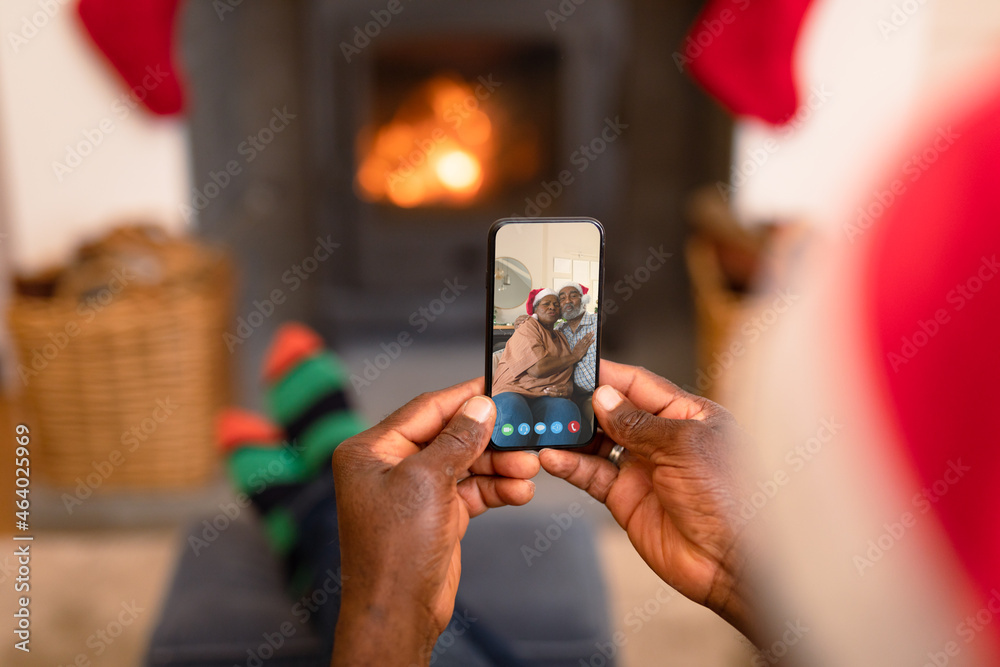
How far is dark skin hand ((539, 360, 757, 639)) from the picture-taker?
458 mm

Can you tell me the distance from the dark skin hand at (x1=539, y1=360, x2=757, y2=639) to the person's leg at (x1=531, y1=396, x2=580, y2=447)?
10 millimetres

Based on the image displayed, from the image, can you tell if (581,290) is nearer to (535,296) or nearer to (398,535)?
(535,296)

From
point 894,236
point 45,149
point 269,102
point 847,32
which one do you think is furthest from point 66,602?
point 847,32

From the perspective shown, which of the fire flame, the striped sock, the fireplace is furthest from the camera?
the fire flame

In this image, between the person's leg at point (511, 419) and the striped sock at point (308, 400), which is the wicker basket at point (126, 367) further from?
the person's leg at point (511, 419)

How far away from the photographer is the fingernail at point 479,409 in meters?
0.50

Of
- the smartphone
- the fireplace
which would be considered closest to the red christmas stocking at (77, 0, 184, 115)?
the fireplace

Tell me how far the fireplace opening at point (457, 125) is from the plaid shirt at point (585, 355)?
1285mm

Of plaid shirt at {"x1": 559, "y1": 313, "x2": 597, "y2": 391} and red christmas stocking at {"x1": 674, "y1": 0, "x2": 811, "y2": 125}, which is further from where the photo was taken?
red christmas stocking at {"x1": 674, "y1": 0, "x2": 811, "y2": 125}

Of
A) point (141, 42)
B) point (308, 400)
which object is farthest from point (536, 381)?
point (141, 42)

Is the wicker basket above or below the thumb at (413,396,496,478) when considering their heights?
below

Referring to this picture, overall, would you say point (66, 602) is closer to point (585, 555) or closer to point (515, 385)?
point (585, 555)

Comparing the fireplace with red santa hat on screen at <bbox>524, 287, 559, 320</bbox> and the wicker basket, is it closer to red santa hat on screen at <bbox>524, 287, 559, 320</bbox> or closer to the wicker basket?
the wicker basket

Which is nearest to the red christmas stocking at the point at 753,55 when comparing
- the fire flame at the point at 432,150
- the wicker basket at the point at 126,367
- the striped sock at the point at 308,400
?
the fire flame at the point at 432,150
